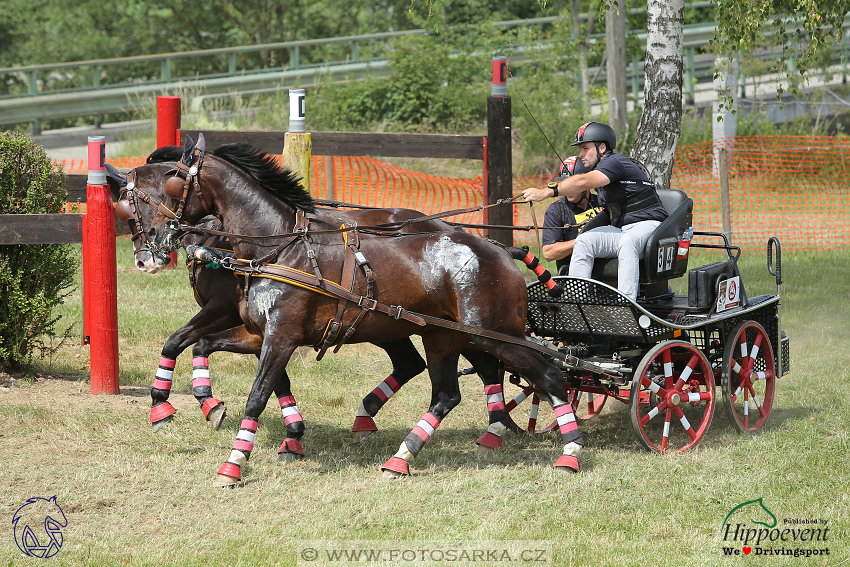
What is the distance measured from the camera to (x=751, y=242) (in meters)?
13.4

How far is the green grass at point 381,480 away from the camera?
4641 mm

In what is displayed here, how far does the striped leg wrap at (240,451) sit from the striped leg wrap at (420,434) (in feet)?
3.25

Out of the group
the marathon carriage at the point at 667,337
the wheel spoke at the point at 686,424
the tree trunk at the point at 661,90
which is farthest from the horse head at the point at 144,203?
the tree trunk at the point at 661,90

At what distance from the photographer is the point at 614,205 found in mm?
6484

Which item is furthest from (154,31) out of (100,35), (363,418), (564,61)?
(363,418)

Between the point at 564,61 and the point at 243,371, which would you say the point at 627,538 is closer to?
the point at 243,371

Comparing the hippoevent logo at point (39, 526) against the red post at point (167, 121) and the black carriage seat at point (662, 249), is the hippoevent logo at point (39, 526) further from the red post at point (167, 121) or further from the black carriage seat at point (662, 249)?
the red post at point (167, 121)

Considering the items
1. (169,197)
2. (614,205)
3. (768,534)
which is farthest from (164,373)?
(768,534)

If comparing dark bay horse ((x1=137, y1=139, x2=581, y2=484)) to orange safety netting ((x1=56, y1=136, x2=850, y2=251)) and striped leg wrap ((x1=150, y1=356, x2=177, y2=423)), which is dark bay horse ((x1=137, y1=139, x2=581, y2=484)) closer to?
striped leg wrap ((x1=150, y1=356, x2=177, y2=423))

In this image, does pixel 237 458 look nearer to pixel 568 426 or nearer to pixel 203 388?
pixel 203 388

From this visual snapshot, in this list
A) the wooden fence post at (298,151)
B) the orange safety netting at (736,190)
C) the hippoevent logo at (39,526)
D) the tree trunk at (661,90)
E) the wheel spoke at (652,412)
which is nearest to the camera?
the hippoevent logo at (39,526)

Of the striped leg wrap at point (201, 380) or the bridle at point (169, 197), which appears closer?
the bridle at point (169, 197)

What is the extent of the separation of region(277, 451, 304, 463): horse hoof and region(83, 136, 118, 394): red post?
6.49ft

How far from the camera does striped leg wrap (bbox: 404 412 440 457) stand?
5.78 meters
